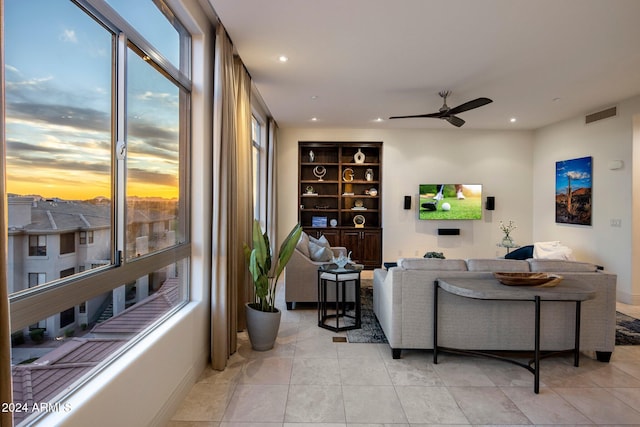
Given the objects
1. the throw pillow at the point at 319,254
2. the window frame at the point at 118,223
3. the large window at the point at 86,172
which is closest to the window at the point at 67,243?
the large window at the point at 86,172

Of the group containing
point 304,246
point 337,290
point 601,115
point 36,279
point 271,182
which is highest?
point 601,115

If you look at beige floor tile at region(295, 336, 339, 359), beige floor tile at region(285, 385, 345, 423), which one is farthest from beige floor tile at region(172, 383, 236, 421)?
beige floor tile at region(295, 336, 339, 359)

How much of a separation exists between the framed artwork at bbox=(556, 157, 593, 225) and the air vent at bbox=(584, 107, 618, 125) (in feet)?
2.03

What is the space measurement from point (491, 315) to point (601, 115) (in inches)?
179

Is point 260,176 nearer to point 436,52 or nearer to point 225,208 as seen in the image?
point 225,208

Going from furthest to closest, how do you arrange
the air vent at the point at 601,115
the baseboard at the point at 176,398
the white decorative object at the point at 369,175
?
the white decorative object at the point at 369,175 < the air vent at the point at 601,115 < the baseboard at the point at 176,398

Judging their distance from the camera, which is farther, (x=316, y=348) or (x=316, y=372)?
(x=316, y=348)

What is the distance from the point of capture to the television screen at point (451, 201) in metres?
7.46

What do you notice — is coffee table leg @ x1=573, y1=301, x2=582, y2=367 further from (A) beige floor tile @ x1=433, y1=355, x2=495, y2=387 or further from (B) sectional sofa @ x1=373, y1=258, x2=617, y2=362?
(A) beige floor tile @ x1=433, y1=355, x2=495, y2=387

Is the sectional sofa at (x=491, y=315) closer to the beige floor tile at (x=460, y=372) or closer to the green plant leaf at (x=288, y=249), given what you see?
the beige floor tile at (x=460, y=372)

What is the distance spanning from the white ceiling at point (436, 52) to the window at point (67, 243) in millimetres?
2091

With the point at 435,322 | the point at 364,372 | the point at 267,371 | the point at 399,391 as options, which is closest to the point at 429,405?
the point at 399,391

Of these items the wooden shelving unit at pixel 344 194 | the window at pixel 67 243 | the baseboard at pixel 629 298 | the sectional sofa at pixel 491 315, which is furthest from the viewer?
the wooden shelving unit at pixel 344 194

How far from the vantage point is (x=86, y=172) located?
5.54 feet
